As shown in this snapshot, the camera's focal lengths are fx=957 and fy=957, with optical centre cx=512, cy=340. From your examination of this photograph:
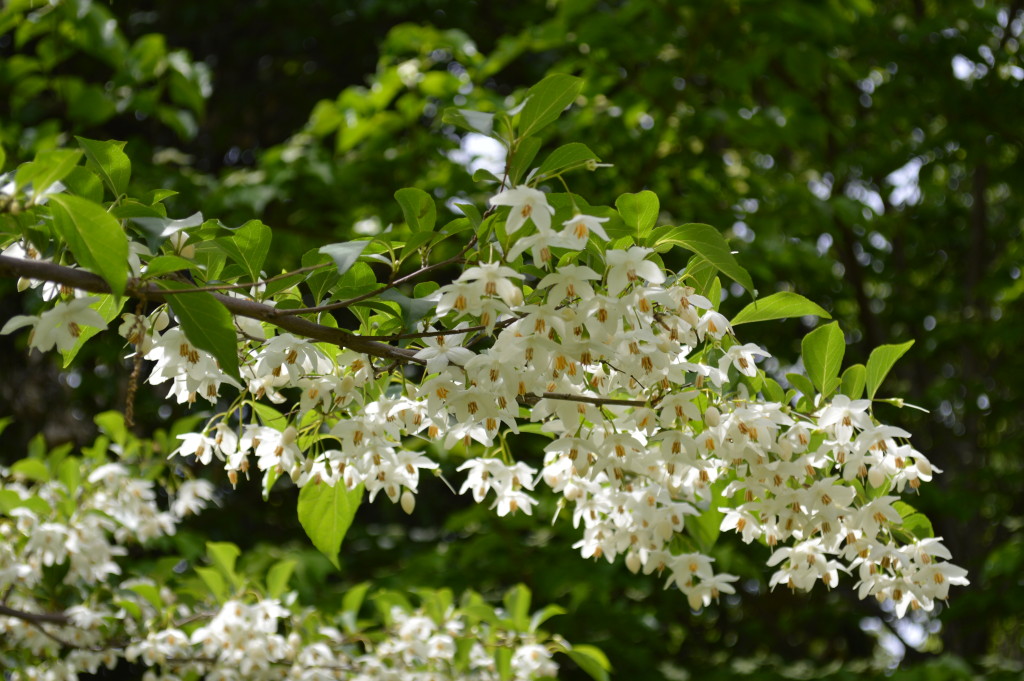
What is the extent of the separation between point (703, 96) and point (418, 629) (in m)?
3.22

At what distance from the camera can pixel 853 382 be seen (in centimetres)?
161

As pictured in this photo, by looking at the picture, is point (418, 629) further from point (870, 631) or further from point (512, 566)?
point (870, 631)

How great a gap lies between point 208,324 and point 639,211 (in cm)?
62

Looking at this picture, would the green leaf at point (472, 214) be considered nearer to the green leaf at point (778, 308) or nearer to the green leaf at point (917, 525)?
the green leaf at point (778, 308)

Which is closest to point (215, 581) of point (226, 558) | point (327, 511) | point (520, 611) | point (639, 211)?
point (226, 558)

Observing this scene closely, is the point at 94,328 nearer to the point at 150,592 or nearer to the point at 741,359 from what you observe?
the point at 741,359

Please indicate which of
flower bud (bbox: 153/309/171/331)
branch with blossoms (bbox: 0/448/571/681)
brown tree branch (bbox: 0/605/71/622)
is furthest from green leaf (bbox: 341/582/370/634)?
flower bud (bbox: 153/309/171/331)

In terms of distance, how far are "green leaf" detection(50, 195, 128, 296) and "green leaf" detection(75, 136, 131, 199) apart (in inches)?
9.9

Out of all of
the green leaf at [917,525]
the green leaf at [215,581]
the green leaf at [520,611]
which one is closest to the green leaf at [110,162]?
the green leaf at [917,525]

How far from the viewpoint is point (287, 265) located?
5.45 m

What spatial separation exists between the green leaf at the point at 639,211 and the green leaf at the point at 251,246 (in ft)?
1.73

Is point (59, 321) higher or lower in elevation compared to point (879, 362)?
higher

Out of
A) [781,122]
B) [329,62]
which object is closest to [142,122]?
[329,62]

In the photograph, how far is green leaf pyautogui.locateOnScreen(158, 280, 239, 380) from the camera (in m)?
1.18
